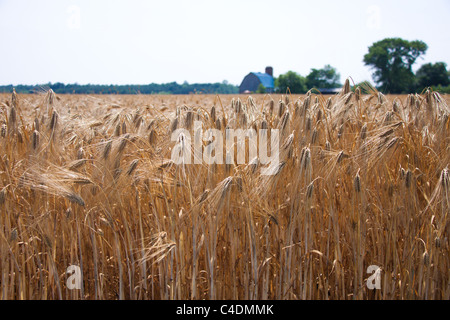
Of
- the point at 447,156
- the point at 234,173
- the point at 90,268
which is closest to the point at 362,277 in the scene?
the point at 447,156

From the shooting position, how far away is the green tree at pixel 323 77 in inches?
1951

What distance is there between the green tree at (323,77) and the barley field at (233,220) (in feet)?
162

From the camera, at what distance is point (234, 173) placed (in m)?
1.75

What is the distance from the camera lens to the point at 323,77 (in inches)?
1993

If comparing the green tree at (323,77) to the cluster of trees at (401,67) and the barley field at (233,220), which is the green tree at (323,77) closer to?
the cluster of trees at (401,67)

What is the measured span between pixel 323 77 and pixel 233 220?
51.8 meters

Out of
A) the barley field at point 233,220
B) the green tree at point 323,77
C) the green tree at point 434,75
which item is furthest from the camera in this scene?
the green tree at point 323,77

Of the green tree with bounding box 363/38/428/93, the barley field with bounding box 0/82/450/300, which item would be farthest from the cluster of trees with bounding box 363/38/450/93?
the barley field with bounding box 0/82/450/300

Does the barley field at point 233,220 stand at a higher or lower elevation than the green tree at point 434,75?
lower

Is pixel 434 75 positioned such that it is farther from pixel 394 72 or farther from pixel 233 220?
pixel 233 220

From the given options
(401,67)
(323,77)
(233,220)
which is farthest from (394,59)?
(233,220)

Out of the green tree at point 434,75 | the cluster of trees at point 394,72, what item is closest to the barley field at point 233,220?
the cluster of trees at point 394,72

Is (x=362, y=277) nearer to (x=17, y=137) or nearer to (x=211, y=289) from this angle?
(x=211, y=289)
